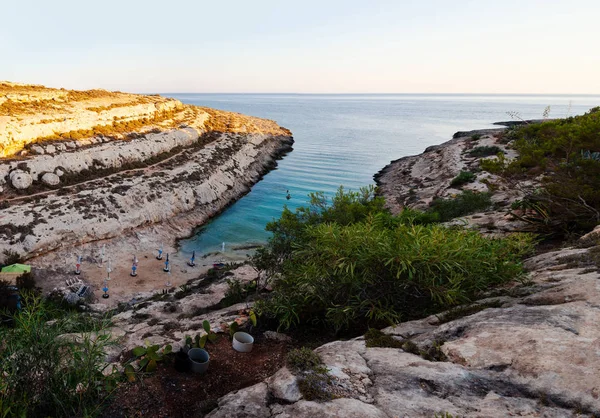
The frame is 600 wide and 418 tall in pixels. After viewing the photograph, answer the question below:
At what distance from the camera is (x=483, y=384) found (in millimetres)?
6750

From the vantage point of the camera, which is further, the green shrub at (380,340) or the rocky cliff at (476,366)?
the green shrub at (380,340)

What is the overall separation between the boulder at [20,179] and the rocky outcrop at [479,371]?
3943 centimetres

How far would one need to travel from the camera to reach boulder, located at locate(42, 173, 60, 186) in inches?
1486

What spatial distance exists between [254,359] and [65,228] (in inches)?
1190

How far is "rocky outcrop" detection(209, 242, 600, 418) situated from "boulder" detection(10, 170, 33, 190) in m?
39.4

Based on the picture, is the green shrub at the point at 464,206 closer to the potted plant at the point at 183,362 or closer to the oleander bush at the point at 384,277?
the oleander bush at the point at 384,277

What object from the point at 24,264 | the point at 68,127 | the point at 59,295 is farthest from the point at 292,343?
the point at 68,127

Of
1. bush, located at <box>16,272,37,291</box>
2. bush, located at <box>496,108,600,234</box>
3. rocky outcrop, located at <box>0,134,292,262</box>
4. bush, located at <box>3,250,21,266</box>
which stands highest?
bush, located at <box>496,108,600,234</box>

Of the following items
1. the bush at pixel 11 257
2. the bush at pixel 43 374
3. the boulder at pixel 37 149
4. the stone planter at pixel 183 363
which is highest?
the boulder at pixel 37 149

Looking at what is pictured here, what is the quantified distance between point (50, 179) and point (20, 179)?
9.44ft

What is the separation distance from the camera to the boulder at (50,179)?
1486 inches

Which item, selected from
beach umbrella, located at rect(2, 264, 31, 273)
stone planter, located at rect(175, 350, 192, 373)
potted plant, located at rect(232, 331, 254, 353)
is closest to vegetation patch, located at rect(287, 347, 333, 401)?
potted plant, located at rect(232, 331, 254, 353)

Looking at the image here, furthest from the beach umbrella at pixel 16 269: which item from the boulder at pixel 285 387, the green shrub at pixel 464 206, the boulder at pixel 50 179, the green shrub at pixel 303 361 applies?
the green shrub at pixel 464 206

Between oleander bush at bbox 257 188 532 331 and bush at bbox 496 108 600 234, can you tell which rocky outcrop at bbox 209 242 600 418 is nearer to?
oleander bush at bbox 257 188 532 331
